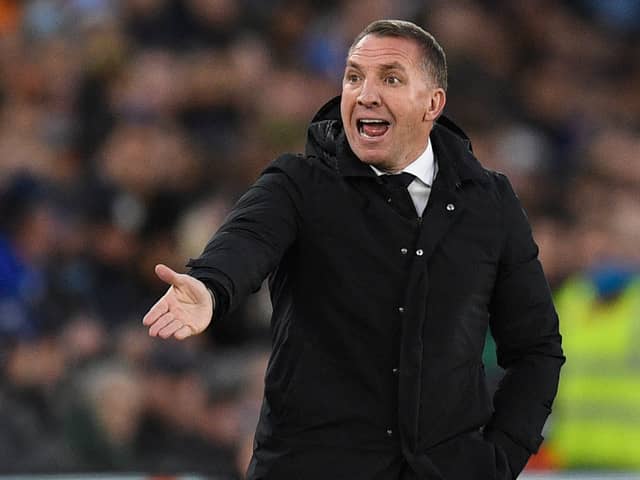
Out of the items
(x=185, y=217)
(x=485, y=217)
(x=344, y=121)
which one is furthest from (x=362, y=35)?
(x=185, y=217)

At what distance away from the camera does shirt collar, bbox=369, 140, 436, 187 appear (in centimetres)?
322

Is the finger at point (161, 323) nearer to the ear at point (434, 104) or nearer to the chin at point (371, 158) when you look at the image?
the chin at point (371, 158)

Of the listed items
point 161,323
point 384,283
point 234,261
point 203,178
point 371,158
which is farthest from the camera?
point 203,178

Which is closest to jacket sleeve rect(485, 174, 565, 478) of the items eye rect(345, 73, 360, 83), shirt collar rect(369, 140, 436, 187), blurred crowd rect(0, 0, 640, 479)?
shirt collar rect(369, 140, 436, 187)

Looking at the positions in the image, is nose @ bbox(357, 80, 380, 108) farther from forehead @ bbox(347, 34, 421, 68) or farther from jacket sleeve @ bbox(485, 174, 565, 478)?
jacket sleeve @ bbox(485, 174, 565, 478)

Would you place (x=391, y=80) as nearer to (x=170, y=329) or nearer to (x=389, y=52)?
(x=389, y=52)

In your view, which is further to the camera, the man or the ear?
the ear

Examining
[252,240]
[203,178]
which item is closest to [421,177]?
[252,240]

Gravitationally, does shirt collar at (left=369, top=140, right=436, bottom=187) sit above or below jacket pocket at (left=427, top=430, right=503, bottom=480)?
above

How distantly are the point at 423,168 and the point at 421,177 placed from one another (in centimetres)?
3

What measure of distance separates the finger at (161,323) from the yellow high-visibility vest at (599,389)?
3633 millimetres

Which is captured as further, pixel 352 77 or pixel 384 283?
pixel 352 77

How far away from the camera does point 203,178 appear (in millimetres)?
7098

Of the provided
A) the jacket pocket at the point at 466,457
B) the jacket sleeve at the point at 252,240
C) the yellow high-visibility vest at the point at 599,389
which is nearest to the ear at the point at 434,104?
the jacket sleeve at the point at 252,240
